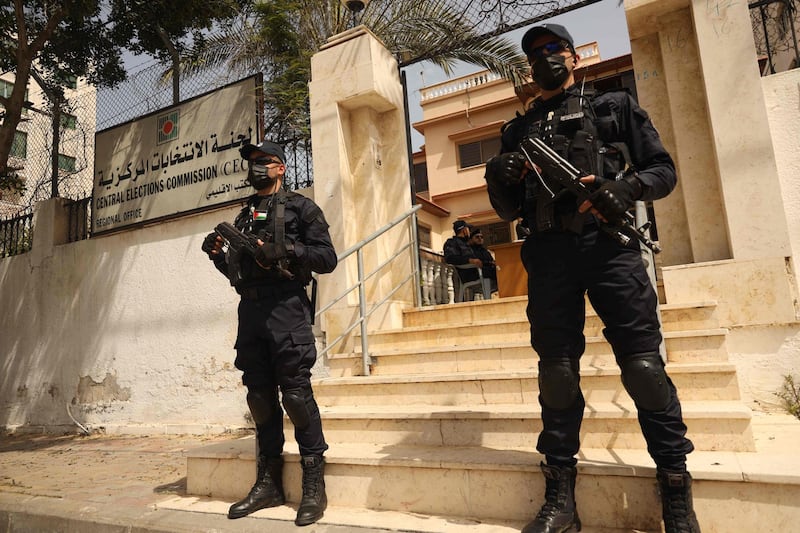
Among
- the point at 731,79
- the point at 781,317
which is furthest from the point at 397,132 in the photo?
the point at 781,317

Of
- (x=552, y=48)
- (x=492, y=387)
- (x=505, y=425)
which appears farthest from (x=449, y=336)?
(x=552, y=48)

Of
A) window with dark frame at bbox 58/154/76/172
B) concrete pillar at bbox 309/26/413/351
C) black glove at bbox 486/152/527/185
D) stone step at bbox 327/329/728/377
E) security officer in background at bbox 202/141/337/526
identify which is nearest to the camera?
black glove at bbox 486/152/527/185

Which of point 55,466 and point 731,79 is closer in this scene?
point 731,79

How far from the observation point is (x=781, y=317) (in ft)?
11.7

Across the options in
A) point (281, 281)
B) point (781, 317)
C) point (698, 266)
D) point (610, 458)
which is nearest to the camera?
point (610, 458)

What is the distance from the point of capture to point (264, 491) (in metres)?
2.75

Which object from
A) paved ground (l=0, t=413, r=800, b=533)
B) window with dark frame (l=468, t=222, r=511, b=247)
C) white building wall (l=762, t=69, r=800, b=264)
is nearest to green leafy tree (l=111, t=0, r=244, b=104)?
paved ground (l=0, t=413, r=800, b=533)

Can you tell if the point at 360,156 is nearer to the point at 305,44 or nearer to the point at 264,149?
the point at 264,149

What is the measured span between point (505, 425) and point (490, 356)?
1029 mm

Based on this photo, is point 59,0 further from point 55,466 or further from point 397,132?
point 55,466

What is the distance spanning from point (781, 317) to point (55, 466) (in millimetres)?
5970

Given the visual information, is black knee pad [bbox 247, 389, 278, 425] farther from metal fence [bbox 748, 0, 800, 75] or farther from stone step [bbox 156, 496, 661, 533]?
metal fence [bbox 748, 0, 800, 75]

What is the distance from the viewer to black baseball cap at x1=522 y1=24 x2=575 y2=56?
2213 mm

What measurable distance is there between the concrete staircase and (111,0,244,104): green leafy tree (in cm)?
518
